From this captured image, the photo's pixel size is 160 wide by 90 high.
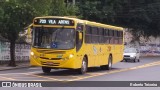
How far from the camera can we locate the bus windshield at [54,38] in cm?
2359

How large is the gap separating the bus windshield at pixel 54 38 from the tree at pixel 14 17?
7599 mm

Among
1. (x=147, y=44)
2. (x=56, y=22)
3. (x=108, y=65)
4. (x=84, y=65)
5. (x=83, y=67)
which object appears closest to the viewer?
(x=56, y=22)

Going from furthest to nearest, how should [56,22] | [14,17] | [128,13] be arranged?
[128,13] < [14,17] < [56,22]

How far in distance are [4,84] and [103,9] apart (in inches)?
1967

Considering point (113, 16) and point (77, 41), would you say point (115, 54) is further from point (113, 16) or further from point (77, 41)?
point (113, 16)

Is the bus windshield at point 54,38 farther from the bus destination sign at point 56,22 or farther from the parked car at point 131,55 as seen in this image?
the parked car at point 131,55

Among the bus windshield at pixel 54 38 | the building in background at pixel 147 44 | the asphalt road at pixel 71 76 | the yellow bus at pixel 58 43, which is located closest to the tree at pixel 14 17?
the asphalt road at pixel 71 76

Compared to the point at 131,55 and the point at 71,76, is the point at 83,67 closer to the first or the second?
the point at 71,76

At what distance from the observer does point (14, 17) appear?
31625 millimetres

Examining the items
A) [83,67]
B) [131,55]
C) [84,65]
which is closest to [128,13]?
[131,55]

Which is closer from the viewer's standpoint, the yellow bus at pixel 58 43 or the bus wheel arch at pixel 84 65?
the yellow bus at pixel 58 43

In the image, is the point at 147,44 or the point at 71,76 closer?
the point at 71,76

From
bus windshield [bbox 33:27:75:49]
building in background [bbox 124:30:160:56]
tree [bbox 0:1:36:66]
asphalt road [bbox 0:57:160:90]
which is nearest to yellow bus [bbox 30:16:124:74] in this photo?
bus windshield [bbox 33:27:75:49]

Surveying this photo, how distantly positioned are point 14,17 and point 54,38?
28.7 ft
